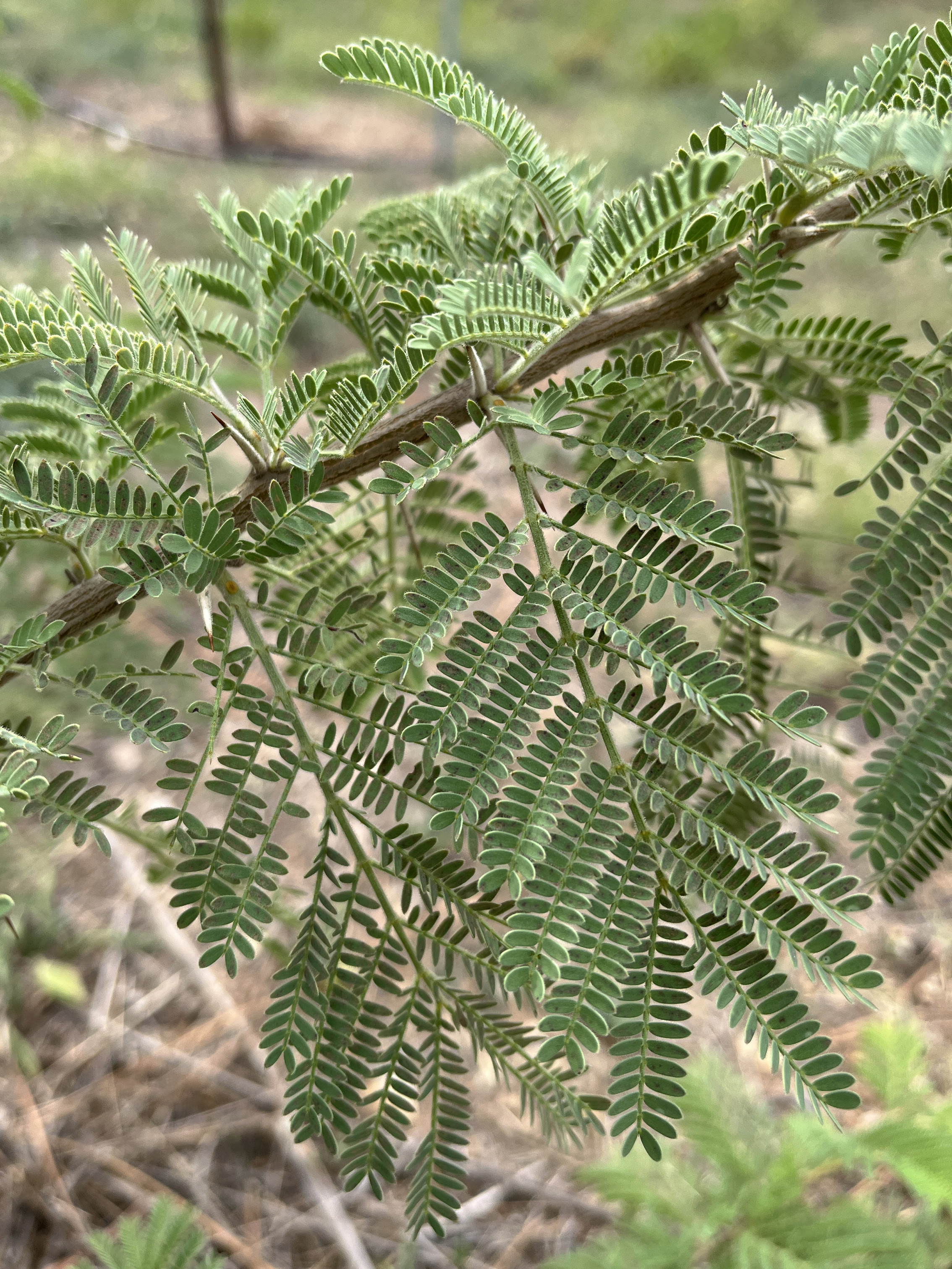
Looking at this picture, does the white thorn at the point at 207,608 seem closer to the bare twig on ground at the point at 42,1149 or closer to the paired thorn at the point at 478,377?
the paired thorn at the point at 478,377

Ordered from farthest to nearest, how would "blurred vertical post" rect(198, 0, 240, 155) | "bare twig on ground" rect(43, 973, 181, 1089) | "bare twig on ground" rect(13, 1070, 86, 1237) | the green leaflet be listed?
"blurred vertical post" rect(198, 0, 240, 155) → "bare twig on ground" rect(43, 973, 181, 1089) → "bare twig on ground" rect(13, 1070, 86, 1237) → the green leaflet

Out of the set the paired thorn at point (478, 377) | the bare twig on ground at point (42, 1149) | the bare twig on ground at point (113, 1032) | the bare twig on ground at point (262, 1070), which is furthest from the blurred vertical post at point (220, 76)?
the paired thorn at point (478, 377)

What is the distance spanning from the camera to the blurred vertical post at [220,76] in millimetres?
4832

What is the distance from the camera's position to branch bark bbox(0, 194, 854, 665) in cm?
47

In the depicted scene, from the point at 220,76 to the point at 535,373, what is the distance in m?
5.63

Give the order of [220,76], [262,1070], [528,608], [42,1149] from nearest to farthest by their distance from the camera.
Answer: [528,608], [42,1149], [262,1070], [220,76]

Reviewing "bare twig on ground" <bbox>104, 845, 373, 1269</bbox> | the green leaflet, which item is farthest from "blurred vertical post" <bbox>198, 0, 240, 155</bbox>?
the green leaflet

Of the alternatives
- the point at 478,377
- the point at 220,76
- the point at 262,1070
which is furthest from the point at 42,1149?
the point at 220,76

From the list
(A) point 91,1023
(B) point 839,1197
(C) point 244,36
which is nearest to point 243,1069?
(A) point 91,1023

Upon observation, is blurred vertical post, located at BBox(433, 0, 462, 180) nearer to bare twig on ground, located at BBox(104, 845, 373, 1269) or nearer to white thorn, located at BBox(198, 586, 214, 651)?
bare twig on ground, located at BBox(104, 845, 373, 1269)

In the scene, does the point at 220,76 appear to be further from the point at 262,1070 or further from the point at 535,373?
the point at 535,373

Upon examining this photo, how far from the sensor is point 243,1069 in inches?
54.9

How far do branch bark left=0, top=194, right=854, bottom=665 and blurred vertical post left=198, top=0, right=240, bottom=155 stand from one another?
210 inches

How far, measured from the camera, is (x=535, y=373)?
1.56 feet
